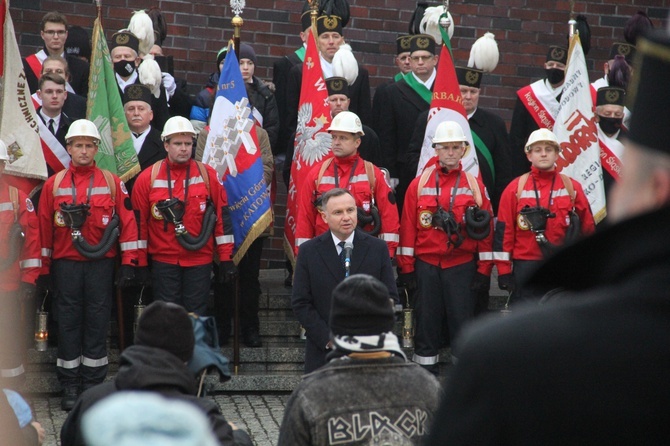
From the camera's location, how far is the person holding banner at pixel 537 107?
11227mm

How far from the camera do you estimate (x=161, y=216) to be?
29.7 ft

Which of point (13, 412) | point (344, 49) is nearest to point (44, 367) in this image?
point (344, 49)

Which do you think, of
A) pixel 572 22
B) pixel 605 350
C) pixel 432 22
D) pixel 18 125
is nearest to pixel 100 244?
pixel 18 125

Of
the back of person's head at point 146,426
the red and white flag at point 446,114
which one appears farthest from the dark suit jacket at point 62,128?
the back of person's head at point 146,426

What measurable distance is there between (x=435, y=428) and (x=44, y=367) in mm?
8289

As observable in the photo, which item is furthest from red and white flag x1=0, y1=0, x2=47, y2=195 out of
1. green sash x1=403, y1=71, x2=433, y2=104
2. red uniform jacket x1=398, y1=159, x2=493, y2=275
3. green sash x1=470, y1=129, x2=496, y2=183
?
green sash x1=470, y1=129, x2=496, y2=183

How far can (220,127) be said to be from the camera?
9922mm

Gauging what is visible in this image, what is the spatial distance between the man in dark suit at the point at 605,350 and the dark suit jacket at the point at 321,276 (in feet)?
21.2

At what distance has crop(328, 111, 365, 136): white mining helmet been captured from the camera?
9258 millimetres

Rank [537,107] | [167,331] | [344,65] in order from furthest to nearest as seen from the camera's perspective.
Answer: [537,107] < [344,65] < [167,331]

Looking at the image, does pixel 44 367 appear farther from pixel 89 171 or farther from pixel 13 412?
pixel 13 412

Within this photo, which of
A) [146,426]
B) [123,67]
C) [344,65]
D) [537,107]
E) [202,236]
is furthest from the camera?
[537,107]

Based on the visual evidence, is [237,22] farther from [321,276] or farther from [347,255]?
[321,276]

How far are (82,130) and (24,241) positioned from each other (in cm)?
100
